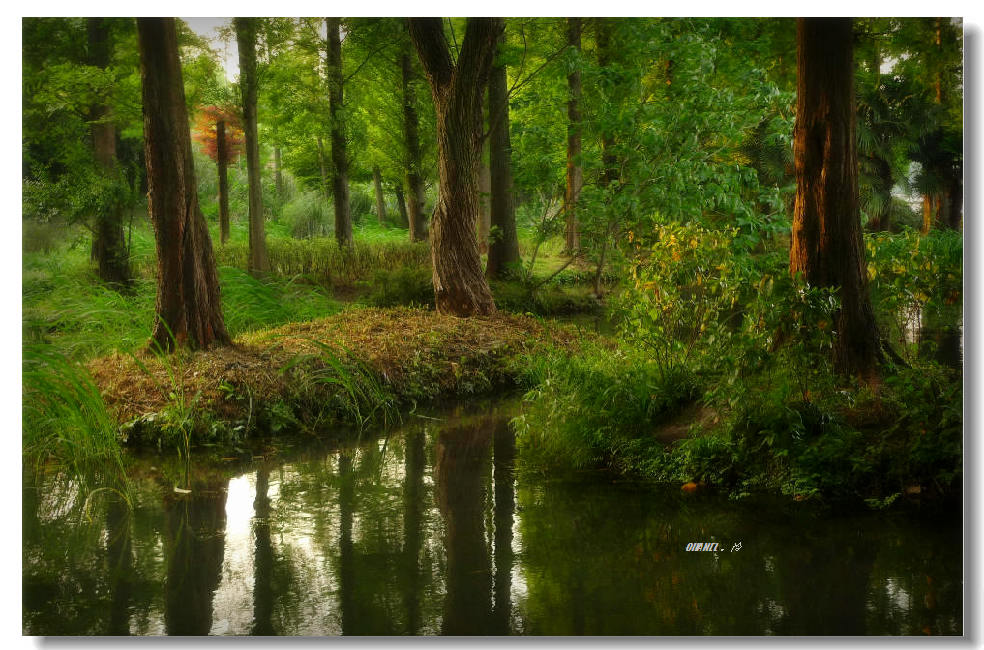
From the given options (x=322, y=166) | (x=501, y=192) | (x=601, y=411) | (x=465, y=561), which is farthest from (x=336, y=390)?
(x=501, y=192)

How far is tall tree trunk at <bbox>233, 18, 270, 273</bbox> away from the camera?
5383 mm

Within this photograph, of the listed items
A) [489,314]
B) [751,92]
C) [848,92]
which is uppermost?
[751,92]

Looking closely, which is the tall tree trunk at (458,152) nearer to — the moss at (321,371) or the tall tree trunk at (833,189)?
the moss at (321,371)

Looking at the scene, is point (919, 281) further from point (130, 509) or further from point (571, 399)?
point (130, 509)

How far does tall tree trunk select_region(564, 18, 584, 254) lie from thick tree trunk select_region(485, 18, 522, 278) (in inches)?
26.9

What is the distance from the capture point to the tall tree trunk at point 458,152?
28.0 feet

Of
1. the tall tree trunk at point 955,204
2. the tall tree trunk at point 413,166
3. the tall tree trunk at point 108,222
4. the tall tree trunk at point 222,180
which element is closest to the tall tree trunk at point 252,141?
the tall tree trunk at point 222,180

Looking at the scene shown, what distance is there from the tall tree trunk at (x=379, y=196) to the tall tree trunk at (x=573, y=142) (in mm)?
2013

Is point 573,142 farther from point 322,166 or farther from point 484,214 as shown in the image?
point 322,166

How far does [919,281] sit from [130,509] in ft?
14.0

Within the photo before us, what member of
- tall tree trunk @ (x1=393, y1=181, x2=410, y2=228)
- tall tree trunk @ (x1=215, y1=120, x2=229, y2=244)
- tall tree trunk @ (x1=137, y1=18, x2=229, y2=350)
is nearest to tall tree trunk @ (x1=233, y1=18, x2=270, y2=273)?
tall tree trunk @ (x1=215, y1=120, x2=229, y2=244)

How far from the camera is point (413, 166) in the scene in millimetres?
10156

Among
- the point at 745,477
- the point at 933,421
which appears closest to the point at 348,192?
the point at 745,477

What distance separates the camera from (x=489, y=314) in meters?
8.94
